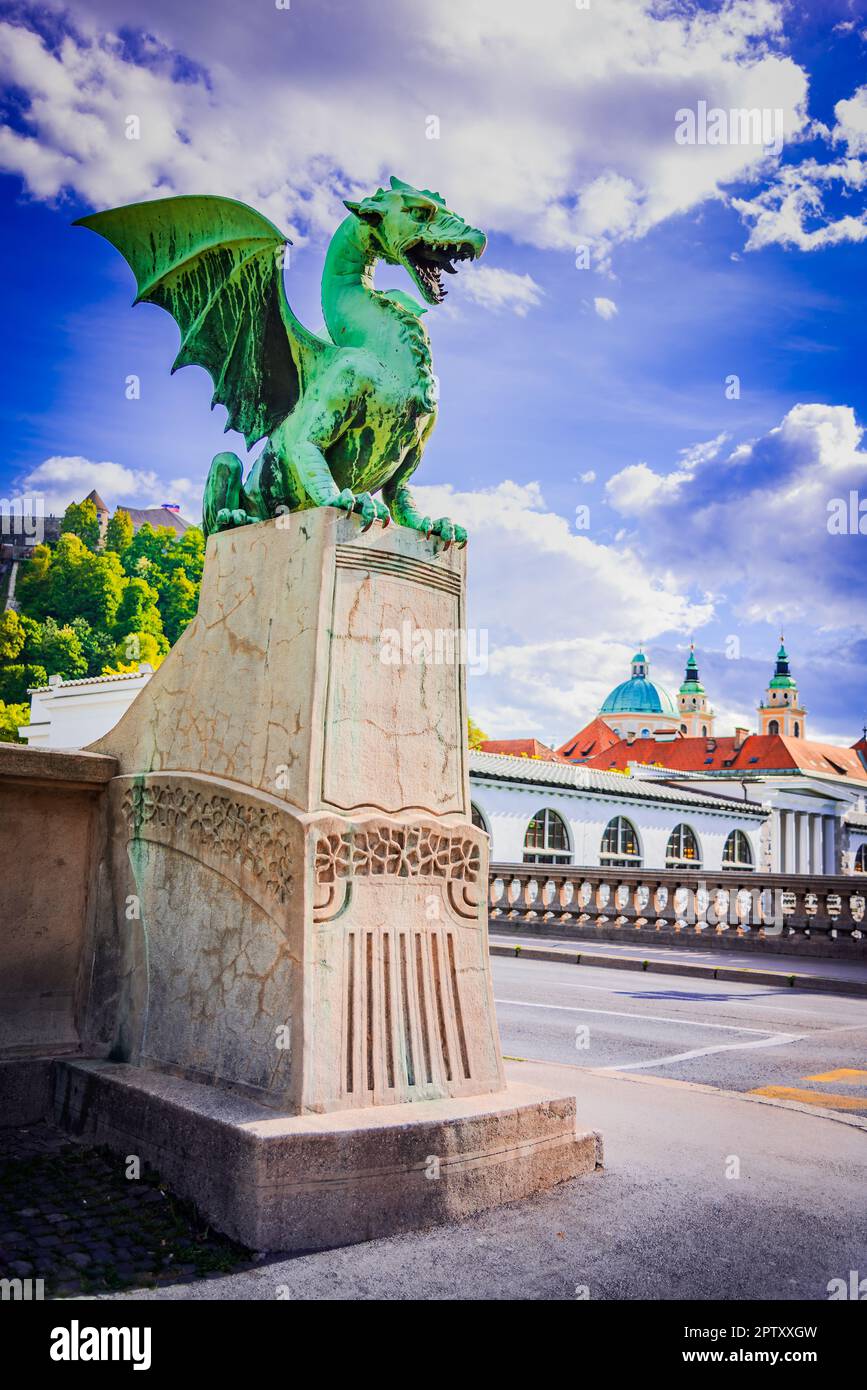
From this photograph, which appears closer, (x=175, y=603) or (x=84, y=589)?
(x=84, y=589)

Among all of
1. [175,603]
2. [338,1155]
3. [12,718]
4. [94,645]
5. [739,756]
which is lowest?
[338,1155]

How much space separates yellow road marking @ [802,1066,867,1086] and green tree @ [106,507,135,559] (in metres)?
87.9

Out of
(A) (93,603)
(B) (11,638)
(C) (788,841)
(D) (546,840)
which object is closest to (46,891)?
(D) (546,840)

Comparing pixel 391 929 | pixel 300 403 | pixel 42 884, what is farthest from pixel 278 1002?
pixel 300 403

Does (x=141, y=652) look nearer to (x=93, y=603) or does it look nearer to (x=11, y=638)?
(x=11, y=638)

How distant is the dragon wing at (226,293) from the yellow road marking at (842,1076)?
5.37 meters

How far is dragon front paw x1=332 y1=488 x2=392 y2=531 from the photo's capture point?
4.59 m

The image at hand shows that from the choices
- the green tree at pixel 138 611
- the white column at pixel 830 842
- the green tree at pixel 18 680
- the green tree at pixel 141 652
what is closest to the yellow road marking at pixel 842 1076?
the white column at pixel 830 842

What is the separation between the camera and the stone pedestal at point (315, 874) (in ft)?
13.6

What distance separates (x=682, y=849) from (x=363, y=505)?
139 feet

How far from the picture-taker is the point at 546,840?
37281 mm

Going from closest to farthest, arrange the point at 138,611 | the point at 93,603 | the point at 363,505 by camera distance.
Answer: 1. the point at 363,505
2. the point at 93,603
3. the point at 138,611

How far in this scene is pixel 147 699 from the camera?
536 centimetres

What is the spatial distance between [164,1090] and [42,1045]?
1.09m
